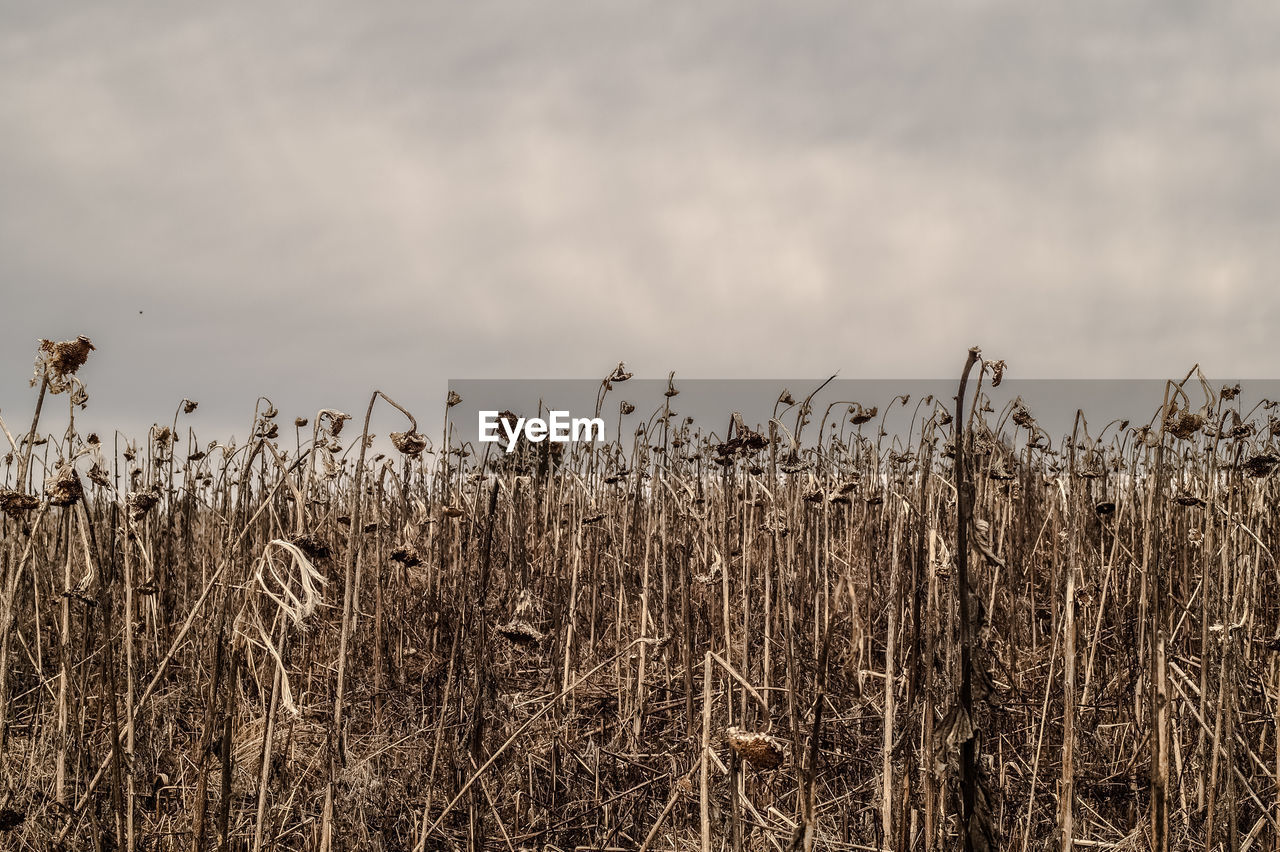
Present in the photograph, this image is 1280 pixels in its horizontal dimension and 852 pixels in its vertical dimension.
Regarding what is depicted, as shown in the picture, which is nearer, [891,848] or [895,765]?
[891,848]

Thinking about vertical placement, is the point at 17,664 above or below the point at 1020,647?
below

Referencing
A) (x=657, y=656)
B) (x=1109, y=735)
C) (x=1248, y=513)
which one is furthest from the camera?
(x=1248, y=513)

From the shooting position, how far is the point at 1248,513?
4410 mm

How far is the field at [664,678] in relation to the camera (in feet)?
6.54

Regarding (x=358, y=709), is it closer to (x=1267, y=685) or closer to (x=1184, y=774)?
(x=1184, y=774)

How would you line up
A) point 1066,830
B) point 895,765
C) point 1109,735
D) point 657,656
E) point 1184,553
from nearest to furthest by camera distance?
1. point 1066,830
2. point 895,765
3. point 1184,553
4. point 1109,735
5. point 657,656

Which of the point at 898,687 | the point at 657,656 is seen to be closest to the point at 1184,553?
the point at 898,687

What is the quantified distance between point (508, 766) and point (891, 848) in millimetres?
1520

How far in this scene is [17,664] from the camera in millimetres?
4453

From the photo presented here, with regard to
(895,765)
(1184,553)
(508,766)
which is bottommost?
(508,766)

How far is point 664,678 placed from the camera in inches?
155

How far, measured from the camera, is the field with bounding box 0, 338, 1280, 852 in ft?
6.54

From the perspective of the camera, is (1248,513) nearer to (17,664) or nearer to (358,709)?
(358,709)

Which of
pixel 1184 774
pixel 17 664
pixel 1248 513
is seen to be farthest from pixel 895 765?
pixel 17 664
